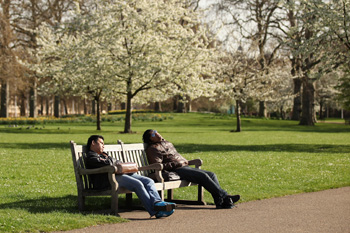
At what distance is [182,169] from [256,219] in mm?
1891

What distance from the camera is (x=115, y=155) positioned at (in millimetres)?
9266

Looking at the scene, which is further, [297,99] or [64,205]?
[297,99]

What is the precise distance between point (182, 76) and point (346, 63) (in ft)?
41.0

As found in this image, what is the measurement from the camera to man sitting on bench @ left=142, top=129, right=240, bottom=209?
907 cm

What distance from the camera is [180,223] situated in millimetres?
7699

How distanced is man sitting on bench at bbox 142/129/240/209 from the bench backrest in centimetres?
19

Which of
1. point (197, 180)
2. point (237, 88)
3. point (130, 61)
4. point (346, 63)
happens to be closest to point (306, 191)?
point (197, 180)

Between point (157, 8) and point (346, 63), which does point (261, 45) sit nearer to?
point (157, 8)

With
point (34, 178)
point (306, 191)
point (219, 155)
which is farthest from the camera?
point (219, 155)

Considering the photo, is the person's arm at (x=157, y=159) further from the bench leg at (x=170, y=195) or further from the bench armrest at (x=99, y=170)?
the bench armrest at (x=99, y=170)

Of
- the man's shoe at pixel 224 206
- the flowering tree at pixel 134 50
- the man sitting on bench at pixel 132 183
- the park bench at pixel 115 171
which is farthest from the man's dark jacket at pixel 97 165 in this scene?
the flowering tree at pixel 134 50

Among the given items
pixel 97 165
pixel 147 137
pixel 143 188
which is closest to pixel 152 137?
pixel 147 137

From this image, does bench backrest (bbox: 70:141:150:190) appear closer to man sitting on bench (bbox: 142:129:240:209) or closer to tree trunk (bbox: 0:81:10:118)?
man sitting on bench (bbox: 142:129:240:209)

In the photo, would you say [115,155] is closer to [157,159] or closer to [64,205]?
[157,159]
